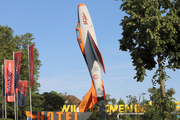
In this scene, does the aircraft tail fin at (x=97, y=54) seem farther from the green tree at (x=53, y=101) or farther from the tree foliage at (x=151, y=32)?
the green tree at (x=53, y=101)

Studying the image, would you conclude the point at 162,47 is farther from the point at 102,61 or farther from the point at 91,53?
the point at 91,53

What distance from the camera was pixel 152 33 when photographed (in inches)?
633

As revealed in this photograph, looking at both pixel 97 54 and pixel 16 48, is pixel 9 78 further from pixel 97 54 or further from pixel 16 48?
pixel 16 48

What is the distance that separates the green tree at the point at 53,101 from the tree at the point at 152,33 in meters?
32.7

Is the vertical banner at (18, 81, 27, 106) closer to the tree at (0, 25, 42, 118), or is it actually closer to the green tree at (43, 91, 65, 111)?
the tree at (0, 25, 42, 118)

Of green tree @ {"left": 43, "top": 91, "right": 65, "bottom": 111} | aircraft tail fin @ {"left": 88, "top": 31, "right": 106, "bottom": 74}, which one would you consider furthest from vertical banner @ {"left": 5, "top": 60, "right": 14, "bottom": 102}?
green tree @ {"left": 43, "top": 91, "right": 65, "bottom": 111}

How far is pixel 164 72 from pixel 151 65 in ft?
7.63

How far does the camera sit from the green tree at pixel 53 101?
49219 millimetres

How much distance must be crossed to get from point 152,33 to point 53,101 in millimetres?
36665

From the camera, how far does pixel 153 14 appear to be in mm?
16953

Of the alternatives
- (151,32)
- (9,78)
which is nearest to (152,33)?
(151,32)

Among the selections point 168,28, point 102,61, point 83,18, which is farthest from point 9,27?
point 168,28

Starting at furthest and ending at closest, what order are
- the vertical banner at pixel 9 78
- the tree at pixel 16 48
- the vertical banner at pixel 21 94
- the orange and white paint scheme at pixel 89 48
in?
the tree at pixel 16 48 → the vertical banner at pixel 21 94 → the vertical banner at pixel 9 78 → the orange and white paint scheme at pixel 89 48

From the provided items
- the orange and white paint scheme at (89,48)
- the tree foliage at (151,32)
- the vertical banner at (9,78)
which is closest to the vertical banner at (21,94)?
the vertical banner at (9,78)
